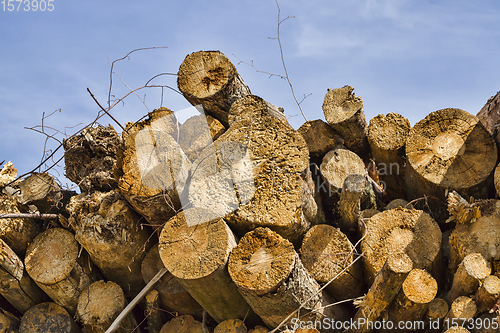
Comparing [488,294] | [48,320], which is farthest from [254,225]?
[48,320]

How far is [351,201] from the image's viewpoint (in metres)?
3.00

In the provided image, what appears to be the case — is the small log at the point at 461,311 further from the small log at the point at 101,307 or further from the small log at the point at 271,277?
the small log at the point at 101,307

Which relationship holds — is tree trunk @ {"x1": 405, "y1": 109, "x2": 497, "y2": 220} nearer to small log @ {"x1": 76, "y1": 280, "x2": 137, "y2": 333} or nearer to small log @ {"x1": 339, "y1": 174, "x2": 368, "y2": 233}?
small log @ {"x1": 339, "y1": 174, "x2": 368, "y2": 233}

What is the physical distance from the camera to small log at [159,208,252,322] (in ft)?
8.11

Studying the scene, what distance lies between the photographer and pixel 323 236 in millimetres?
2943

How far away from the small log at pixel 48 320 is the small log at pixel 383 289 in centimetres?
235

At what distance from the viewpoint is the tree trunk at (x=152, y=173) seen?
2820mm

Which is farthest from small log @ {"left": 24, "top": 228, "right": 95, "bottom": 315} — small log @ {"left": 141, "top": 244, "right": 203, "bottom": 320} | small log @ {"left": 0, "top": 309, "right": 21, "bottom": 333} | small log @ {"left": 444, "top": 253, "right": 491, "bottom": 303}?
small log @ {"left": 444, "top": 253, "right": 491, "bottom": 303}

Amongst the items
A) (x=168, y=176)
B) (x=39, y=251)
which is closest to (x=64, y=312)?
(x=39, y=251)

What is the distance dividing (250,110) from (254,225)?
942 millimetres

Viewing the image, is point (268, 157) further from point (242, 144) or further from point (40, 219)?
point (40, 219)

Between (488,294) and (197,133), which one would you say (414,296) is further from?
(197,133)

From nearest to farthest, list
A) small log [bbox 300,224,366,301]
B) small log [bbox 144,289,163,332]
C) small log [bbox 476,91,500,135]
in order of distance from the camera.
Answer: small log [bbox 300,224,366,301], small log [bbox 144,289,163,332], small log [bbox 476,91,500,135]

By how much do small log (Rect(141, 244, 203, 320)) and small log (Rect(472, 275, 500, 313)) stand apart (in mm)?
2032
